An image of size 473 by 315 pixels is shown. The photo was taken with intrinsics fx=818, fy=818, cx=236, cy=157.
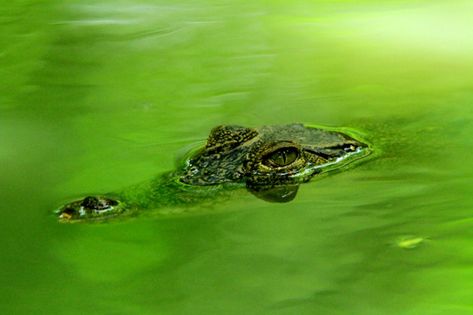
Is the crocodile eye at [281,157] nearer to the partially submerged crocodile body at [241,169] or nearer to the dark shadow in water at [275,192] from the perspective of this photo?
the partially submerged crocodile body at [241,169]

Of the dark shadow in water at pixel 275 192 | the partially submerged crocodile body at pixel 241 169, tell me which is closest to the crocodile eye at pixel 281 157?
the partially submerged crocodile body at pixel 241 169

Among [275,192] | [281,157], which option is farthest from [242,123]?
[275,192]

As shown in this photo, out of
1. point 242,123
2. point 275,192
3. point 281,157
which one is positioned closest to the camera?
point 275,192

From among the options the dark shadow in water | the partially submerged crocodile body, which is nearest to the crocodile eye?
the partially submerged crocodile body

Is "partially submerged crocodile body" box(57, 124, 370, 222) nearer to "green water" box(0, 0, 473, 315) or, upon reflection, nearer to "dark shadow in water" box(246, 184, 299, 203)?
"dark shadow in water" box(246, 184, 299, 203)

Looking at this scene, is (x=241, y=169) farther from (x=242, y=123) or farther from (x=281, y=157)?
(x=242, y=123)

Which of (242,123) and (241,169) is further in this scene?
(242,123)

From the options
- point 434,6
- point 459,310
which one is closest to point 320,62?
point 434,6
